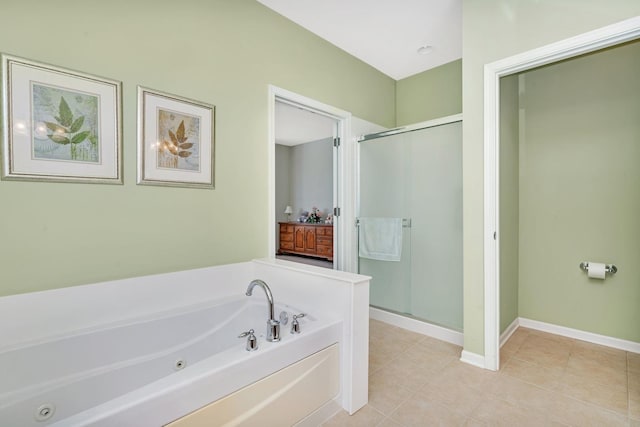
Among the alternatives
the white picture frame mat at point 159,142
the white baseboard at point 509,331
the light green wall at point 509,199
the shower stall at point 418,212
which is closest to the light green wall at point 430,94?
the light green wall at point 509,199

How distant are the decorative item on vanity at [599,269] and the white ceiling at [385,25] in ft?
7.42

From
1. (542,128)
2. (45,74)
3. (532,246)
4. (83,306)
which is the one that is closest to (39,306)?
(83,306)

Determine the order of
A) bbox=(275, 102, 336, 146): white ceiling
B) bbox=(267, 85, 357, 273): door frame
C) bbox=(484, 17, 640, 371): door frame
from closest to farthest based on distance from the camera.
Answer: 1. bbox=(484, 17, 640, 371): door frame
2. bbox=(267, 85, 357, 273): door frame
3. bbox=(275, 102, 336, 146): white ceiling

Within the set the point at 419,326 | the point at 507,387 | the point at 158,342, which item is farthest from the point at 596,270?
the point at 158,342

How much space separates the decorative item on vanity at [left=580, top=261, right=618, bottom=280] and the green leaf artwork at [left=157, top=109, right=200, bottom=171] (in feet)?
10.4

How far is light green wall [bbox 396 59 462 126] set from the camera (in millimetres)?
3217

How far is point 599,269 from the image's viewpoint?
2477 mm

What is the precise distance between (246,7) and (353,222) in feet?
6.82

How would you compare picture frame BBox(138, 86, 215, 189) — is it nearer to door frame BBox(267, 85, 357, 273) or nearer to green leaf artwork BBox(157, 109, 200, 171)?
green leaf artwork BBox(157, 109, 200, 171)

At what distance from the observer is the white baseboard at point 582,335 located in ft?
7.85

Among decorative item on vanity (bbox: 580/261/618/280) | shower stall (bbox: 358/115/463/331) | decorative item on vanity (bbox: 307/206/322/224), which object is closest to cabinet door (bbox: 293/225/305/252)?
decorative item on vanity (bbox: 307/206/322/224)

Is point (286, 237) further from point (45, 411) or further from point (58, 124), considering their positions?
point (45, 411)

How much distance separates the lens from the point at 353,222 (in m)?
3.22

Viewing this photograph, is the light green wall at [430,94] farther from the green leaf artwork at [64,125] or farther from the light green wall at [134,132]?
the green leaf artwork at [64,125]
